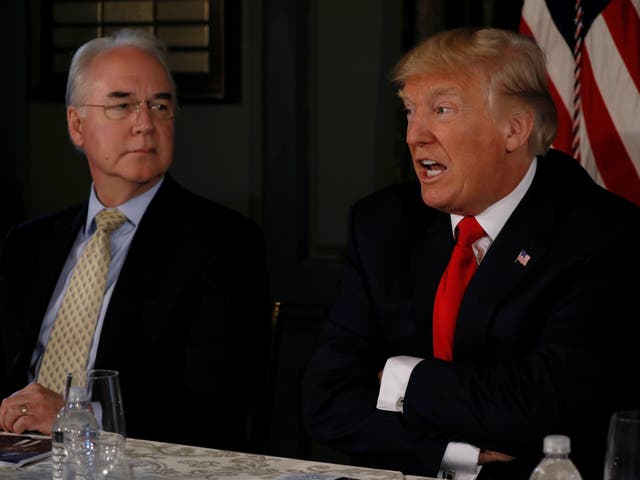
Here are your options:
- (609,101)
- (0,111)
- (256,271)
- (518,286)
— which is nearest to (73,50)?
(0,111)

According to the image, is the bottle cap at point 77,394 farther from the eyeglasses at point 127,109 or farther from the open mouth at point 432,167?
the eyeglasses at point 127,109

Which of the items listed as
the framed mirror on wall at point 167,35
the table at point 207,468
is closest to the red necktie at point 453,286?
the table at point 207,468

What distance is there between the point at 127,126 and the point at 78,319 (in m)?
0.56

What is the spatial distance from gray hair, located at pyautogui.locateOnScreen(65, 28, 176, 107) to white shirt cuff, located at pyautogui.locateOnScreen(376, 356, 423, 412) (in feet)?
3.95

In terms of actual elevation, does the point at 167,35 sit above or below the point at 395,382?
above

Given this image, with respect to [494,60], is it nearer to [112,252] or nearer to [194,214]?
[194,214]

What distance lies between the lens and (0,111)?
171 inches

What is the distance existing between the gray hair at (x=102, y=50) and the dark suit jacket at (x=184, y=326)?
0.39 meters

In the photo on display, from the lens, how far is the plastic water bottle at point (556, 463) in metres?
1.52

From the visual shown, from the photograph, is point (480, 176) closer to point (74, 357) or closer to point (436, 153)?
point (436, 153)

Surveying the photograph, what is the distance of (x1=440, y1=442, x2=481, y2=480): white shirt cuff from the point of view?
2.33 metres

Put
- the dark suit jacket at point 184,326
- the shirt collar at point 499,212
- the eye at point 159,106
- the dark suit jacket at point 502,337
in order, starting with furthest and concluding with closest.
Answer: the eye at point 159,106 < the dark suit jacket at point 184,326 < the shirt collar at point 499,212 < the dark suit jacket at point 502,337

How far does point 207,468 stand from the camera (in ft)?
6.95

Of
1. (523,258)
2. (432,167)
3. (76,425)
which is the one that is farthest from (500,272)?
(76,425)
